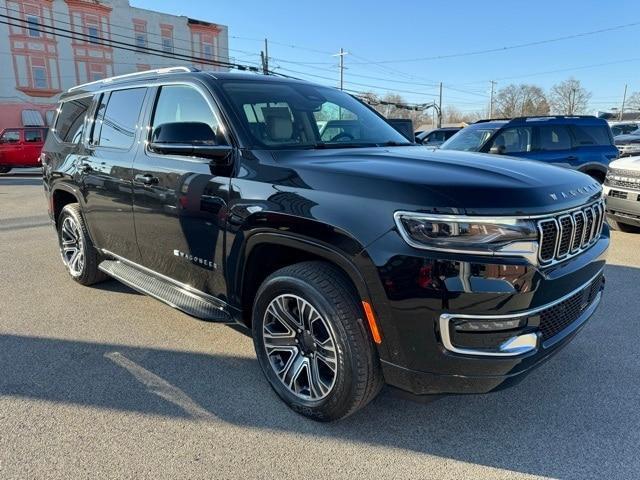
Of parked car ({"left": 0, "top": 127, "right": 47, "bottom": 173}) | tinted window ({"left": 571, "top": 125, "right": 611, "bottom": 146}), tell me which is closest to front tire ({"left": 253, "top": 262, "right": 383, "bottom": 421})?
tinted window ({"left": 571, "top": 125, "right": 611, "bottom": 146})

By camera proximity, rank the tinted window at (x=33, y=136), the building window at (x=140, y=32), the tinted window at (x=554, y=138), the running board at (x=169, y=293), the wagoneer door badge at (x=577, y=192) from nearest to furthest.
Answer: the wagoneer door badge at (x=577, y=192)
the running board at (x=169, y=293)
the tinted window at (x=554, y=138)
the tinted window at (x=33, y=136)
the building window at (x=140, y=32)

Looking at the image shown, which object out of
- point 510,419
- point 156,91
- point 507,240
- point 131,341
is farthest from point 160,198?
point 510,419

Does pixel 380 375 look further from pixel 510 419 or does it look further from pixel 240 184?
pixel 240 184

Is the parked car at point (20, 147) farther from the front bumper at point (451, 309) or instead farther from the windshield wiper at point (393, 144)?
the front bumper at point (451, 309)

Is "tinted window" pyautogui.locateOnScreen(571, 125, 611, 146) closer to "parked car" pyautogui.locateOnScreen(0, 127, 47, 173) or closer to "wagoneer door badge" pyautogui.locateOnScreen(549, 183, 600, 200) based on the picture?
"wagoneer door badge" pyautogui.locateOnScreen(549, 183, 600, 200)

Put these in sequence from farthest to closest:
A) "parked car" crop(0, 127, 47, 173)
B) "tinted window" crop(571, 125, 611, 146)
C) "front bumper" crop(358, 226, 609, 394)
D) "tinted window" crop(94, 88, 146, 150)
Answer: "parked car" crop(0, 127, 47, 173)
"tinted window" crop(571, 125, 611, 146)
"tinted window" crop(94, 88, 146, 150)
"front bumper" crop(358, 226, 609, 394)

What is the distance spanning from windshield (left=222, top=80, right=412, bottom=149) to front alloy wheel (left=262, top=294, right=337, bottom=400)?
1.01m

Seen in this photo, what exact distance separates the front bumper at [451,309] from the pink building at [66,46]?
3481cm

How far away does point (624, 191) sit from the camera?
6.65 meters

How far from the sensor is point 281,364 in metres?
2.92

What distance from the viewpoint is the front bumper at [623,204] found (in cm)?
652

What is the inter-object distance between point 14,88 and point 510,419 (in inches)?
1662

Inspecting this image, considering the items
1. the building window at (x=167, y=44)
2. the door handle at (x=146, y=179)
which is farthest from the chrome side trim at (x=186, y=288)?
the building window at (x=167, y=44)

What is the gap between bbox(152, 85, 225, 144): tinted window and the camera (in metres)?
3.14
